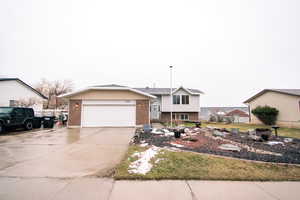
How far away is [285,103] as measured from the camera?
573 inches

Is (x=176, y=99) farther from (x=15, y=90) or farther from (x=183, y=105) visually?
(x=15, y=90)

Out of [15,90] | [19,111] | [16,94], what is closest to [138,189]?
[19,111]

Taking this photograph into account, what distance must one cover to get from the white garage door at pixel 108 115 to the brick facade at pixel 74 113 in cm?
43

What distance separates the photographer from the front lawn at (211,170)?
2959 mm

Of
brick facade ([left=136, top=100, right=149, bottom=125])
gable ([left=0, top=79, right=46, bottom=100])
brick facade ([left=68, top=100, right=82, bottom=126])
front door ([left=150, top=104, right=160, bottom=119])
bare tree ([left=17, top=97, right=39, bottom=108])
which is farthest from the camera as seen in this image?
front door ([left=150, top=104, right=160, bottom=119])

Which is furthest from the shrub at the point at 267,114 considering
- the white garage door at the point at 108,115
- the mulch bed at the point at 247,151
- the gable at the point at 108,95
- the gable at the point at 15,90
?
the gable at the point at 15,90

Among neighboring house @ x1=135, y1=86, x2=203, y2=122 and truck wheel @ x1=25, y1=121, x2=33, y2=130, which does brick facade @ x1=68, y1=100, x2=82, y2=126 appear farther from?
neighboring house @ x1=135, y1=86, x2=203, y2=122

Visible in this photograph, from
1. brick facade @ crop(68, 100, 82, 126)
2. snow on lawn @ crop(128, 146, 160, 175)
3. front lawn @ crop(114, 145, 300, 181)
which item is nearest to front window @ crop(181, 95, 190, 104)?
brick facade @ crop(68, 100, 82, 126)

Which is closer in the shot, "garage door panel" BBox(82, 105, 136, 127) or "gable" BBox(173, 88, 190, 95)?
"garage door panel" BBox(82, 105, 136, 127)

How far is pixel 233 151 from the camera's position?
16.2 ft

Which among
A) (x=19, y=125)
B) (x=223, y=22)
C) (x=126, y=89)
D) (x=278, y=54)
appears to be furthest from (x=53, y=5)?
(x=278, y=54)

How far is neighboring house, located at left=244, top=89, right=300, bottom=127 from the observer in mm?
13597

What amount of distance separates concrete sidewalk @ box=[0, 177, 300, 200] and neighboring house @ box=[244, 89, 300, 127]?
16.5 meters

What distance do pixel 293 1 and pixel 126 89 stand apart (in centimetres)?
1439
